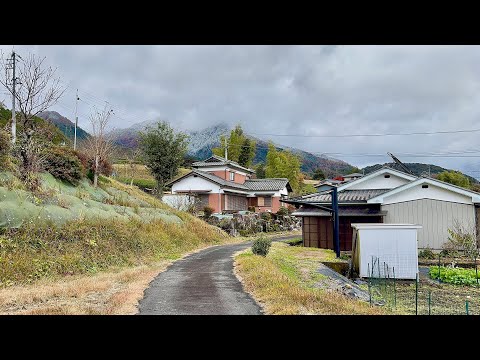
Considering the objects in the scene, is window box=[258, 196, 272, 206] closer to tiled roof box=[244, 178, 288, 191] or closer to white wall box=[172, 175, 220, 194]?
tiled roof box=[244, 178, 288, 191]

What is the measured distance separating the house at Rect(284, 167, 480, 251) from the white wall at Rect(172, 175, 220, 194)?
33.0 feet

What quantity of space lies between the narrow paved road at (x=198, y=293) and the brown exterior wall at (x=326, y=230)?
7058 mm

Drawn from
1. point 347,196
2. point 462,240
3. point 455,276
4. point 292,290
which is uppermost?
point 347,196

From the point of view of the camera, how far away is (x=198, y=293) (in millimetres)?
6996

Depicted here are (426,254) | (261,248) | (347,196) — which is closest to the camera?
(261,248)

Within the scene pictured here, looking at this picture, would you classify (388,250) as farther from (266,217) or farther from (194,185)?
(194,185)

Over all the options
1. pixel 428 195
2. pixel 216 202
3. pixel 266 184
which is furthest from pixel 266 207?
pixel 428 195

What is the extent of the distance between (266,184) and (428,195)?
60.3ft

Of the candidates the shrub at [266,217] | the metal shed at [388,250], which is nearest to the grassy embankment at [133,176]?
the shrub at [266,217]

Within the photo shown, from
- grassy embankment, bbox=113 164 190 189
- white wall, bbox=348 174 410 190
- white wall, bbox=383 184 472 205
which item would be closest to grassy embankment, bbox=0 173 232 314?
white wall, bbox=383 184 472 205

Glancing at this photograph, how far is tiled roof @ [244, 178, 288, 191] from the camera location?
31891mm

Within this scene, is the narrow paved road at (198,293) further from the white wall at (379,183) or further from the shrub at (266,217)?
the shrub at (266,217)

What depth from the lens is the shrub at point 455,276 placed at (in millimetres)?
10047
